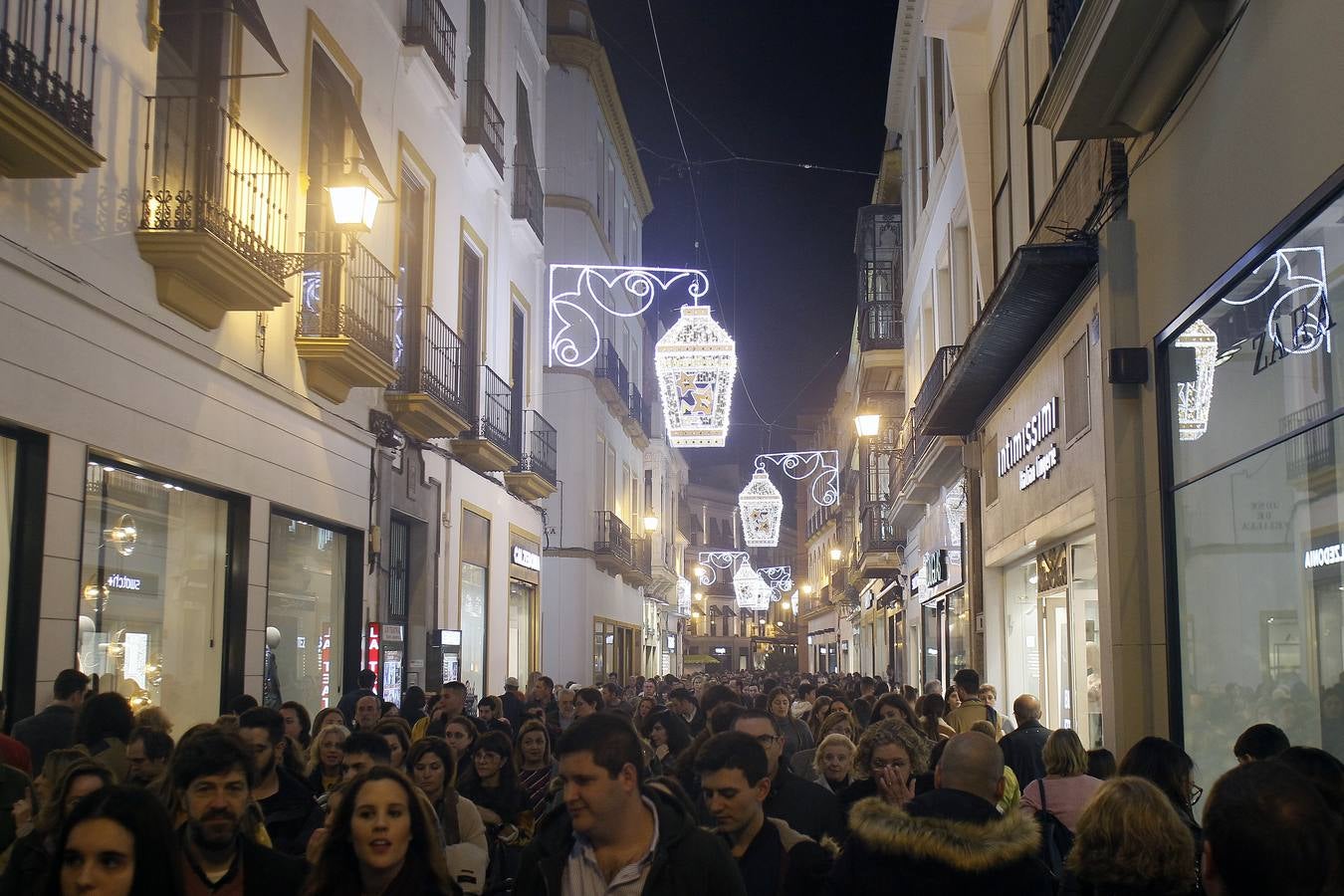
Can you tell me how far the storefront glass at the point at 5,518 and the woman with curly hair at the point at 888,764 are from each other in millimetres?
5329

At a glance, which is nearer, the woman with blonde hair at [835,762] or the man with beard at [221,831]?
the man with beard at [221,831]

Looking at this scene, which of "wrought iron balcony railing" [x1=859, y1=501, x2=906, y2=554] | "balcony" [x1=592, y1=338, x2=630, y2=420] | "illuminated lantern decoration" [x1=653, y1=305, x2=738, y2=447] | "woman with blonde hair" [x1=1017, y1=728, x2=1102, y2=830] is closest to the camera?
"woman with blonde hair" [x1=1017, y1=728, x2=1102, y2=830]

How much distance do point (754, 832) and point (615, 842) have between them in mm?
1133

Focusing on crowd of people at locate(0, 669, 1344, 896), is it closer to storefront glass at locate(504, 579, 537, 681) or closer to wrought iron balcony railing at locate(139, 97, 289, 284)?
wrought iron balcony railing at locate(139, 97, 289, 284)

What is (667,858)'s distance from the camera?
160 inches

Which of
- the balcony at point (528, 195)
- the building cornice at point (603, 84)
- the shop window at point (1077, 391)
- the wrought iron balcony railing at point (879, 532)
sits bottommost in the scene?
the shop window at point (1077, 391)

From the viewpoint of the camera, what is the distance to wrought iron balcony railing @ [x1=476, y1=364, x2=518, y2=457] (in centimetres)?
2131

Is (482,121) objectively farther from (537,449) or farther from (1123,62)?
(1123,62)

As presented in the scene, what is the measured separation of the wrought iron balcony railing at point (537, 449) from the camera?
25.3 metres

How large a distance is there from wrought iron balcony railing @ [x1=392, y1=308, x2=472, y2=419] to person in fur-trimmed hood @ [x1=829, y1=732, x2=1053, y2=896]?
1280 centimetres

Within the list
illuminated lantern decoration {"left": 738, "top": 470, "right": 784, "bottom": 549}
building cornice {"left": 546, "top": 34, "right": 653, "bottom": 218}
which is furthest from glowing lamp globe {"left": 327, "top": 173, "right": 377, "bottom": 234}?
illuminated lantern decoration {"left": 738, "top": 470, "right": 784, "bottom": 549}

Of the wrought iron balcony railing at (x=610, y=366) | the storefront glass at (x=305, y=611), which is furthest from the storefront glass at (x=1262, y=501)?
the wrought iron balcony railing at (x=610, y=366)

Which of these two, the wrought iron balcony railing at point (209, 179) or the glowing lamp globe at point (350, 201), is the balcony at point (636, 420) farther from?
the wrought iron balcony railing at point (209, 179)

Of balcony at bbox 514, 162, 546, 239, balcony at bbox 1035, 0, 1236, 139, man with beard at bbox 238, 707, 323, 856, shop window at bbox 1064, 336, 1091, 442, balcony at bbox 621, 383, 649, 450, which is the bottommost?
man with beard at bbox 238, 707, 323, 856
